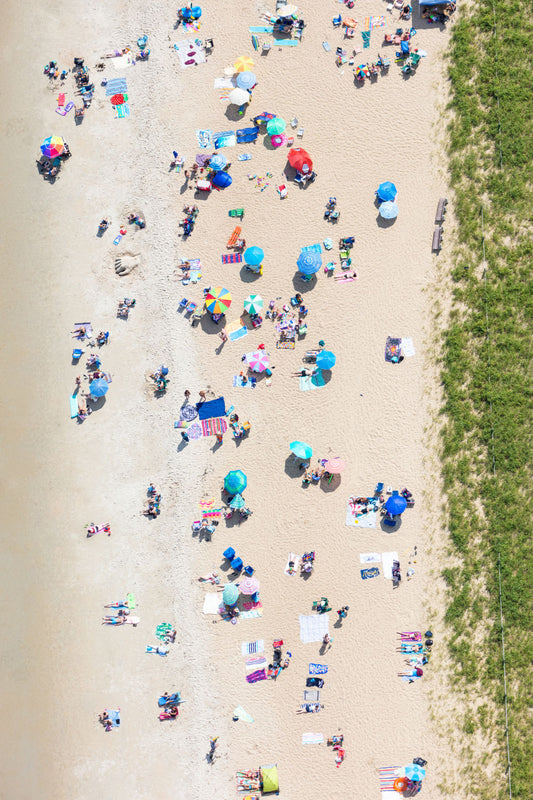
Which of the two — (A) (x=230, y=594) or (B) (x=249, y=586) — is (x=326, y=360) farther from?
(A) (x=230, y=594)

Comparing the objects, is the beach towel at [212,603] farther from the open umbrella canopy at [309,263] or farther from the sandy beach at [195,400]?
the open umbrella canopy at [309,263]

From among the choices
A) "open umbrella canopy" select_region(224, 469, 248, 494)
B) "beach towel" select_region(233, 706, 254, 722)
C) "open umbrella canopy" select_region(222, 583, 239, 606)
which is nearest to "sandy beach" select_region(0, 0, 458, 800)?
"beach towel" select_region(233, 706, 254, 722)

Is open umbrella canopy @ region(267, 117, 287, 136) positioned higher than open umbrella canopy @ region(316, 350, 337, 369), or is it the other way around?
open umbrella canopy @ region(267, 117, 287, 136)

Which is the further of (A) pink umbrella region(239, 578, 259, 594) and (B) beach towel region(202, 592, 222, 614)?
(B) beach towel region(202, 592, 222, 614)

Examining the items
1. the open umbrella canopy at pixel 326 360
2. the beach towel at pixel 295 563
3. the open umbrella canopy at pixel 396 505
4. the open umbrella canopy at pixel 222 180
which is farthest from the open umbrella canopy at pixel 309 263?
the beach towel at pixel 295 563

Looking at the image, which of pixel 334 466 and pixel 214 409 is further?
pixel 214 409

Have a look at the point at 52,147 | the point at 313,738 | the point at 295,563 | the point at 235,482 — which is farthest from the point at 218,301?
the point at 313,738

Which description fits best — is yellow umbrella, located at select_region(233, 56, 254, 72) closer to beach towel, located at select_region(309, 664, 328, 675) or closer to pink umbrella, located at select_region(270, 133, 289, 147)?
pink umbrella, located at select_region(270, 133, 289, 147)
